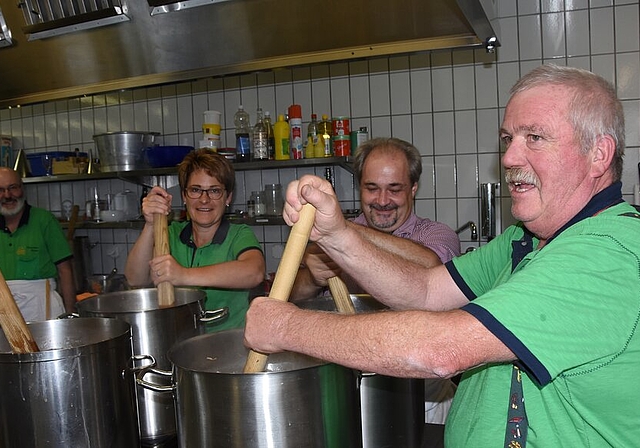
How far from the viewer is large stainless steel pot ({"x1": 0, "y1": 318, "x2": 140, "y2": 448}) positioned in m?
0.94

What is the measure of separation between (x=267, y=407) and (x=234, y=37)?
1.10 m

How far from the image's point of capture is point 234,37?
1600mm

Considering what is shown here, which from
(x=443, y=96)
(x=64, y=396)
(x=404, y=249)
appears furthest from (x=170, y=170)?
(x=64, y=396)

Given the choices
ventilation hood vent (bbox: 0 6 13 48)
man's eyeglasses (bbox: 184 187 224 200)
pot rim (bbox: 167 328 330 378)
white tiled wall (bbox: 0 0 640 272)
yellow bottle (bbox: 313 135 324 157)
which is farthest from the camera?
yellow bottle (bbox: 313 135 324 157)

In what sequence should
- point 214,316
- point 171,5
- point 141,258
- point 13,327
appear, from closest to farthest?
1. point 13,327
2. point 214,316
3. point 171,5
4. point 141,258

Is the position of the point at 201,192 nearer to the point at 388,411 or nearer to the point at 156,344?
the point at 156,344

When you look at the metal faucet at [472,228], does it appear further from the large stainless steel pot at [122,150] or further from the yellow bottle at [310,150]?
the large stainless steel pot at [122,150]

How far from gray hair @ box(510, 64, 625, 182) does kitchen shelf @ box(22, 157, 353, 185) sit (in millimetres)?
1900

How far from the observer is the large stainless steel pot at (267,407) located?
81 centimetres

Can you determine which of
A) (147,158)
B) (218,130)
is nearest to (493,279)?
(218,130)

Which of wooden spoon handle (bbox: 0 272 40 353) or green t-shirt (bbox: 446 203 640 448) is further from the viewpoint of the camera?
wooden spoon handle (bbox: 0 272 40 353)

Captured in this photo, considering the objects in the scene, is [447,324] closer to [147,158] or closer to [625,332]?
[625,332]

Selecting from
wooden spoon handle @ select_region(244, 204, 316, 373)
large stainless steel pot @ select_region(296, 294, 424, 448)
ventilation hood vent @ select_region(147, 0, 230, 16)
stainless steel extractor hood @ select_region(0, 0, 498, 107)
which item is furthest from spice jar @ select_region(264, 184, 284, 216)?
wooden spoon handle @ select_region(244, 204, 316, 373)

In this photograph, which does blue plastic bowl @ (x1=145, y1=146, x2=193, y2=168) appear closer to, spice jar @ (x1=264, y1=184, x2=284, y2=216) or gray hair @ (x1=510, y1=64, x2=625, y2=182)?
spice jar @ (x1=264, y1=184, x2=284, y2=216)
